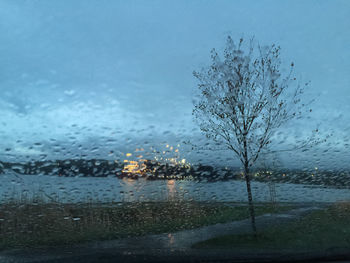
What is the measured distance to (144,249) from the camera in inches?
269

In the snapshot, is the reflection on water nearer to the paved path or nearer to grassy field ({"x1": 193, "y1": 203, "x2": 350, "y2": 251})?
the paved path

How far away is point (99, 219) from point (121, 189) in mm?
1259

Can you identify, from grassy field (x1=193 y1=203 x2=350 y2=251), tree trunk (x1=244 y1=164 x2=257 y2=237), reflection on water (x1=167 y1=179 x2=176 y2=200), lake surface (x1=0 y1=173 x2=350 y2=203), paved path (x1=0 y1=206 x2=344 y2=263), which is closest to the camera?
paved path (x1=0 y1=206 x2=344 y2=263)

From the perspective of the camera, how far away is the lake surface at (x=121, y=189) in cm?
914

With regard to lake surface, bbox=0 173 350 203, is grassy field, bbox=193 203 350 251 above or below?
below

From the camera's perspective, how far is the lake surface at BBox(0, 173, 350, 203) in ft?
30.0

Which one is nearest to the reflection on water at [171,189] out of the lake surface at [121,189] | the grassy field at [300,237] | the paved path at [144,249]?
the lake surface at [121,189]

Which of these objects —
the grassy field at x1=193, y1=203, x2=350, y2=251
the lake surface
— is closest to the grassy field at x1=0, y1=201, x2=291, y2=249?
the lake surface

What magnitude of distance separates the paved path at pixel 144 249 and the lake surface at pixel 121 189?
99cm

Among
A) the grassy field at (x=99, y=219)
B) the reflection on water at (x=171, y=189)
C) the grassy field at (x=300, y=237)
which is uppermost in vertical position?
the reflection on water at (x=171, y=189)

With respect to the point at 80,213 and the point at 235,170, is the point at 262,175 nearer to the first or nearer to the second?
the point at 235,170

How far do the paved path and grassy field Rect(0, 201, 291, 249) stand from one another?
614 mm

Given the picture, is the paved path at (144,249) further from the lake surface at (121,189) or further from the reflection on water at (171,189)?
the reflection on water at (171,189)

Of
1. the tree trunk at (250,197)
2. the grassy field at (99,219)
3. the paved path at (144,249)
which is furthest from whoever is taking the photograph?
the tree trunk at (250,197)
